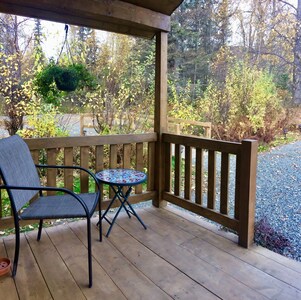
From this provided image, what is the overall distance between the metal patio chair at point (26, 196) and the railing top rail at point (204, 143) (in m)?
1.10

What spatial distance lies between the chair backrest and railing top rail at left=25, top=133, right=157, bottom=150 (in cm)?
30

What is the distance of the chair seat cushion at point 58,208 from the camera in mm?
1828

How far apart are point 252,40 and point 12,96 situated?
15.7 feet

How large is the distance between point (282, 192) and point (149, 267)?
7.77 feet

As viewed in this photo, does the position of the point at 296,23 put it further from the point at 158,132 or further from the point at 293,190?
the point at 158,132

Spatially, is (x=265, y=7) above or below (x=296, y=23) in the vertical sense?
above

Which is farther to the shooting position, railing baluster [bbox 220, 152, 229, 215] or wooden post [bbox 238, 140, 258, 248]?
railing baluster [bbox 220, 152, 229, 215]

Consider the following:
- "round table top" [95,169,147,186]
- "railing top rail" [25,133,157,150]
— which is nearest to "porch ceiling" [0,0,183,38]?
"railing top rail" [25,133,157,150]

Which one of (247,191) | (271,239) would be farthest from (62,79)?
(271,239)

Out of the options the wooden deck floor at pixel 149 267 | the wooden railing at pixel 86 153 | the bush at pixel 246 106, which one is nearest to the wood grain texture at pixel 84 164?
the wooden railing at pixel 86 153

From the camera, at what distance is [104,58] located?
14.5 ft

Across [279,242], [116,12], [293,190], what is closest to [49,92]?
[116,12]

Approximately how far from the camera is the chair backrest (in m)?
1.85

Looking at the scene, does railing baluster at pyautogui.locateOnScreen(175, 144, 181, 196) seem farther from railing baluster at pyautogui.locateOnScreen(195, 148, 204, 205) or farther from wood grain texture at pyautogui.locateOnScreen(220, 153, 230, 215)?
wood grain texture at pyautogui.locateOnScreen(220, 153, 230, 215)
